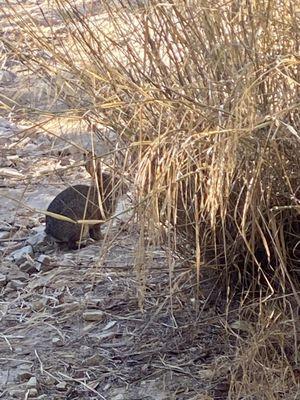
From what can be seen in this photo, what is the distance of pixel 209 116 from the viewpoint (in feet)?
8.74

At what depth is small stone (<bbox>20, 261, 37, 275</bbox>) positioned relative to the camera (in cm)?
398

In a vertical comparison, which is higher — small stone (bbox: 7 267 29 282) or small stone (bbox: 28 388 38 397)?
small stone (bbox: 28 388 38 397)

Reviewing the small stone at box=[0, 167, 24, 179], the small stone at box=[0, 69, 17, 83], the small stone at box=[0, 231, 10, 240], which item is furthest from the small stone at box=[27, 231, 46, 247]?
the small stone at box=[0, 69, 17, 83]

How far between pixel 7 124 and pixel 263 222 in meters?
3.51

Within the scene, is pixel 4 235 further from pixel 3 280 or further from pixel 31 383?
pixel 31 383

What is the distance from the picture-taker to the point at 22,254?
4129mm

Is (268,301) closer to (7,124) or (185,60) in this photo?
(185,60)

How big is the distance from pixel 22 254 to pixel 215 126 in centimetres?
171

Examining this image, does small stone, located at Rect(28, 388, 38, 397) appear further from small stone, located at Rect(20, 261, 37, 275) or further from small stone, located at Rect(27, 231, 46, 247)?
small stone, located at Rect(27, 231, 46, 247)

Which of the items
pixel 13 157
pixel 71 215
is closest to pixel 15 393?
pixel 71 215

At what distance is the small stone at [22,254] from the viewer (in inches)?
161

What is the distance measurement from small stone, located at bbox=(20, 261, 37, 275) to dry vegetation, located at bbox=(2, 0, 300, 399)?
2.99 ft

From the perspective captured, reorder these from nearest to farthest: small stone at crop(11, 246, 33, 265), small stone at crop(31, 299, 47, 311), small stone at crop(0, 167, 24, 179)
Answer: small stone at crop(31, 299, 47, 311) < small stone at crop(11, 246, 33, 265) < small stone at crop(0, 167, 24, 179)

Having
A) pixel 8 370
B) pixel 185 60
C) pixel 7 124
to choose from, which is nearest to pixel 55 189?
pixel 7 124
